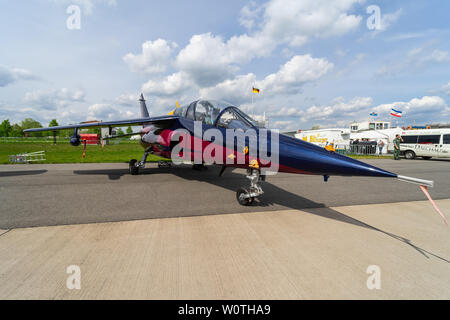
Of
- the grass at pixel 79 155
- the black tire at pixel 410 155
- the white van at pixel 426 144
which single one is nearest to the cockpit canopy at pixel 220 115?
the grass at pixel 79 155

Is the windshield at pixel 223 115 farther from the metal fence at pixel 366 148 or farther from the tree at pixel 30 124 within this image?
the tree at pixel 30 124

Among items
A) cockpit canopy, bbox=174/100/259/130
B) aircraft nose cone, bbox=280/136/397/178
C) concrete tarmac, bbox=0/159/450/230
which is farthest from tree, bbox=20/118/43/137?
aircraft nose cone, bbox=280/136/397/178

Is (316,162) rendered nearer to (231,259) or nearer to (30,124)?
(231,259)

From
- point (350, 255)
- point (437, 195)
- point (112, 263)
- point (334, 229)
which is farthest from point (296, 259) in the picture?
point (437, 195)

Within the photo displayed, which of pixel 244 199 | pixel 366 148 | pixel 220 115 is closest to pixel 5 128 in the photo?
pixel 220 115

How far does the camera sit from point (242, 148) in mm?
4590

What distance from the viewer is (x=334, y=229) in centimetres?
373

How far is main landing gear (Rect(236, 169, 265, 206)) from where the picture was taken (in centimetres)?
474

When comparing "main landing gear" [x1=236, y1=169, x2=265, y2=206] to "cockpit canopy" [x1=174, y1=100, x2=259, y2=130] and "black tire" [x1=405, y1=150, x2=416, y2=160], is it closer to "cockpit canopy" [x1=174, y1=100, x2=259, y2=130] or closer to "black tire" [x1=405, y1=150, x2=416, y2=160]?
"cockpit canopy" [x1=174, y1=100, x2=259, y2=130]

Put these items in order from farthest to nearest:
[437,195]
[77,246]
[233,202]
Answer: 1. [437,195]
2. [233,202]
3. [77,246]

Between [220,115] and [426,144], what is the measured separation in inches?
922

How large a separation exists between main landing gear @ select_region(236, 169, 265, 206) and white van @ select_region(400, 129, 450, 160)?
22493 mm
